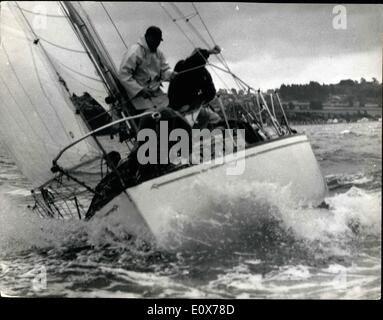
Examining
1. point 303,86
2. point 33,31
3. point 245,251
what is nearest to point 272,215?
point 245,251

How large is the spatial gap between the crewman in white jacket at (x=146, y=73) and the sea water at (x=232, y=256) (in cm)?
96

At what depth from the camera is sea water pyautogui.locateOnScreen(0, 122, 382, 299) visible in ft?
13.1

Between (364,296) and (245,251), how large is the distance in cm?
90

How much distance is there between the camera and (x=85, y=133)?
4797 mm

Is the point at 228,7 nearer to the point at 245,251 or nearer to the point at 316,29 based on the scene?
the point at 316,29

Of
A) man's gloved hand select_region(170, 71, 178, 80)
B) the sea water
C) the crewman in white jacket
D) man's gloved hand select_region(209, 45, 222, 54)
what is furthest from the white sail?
man's gloved hand select_region(209, 45, 222, 54)

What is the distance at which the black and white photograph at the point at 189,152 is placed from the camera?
13.1 ft

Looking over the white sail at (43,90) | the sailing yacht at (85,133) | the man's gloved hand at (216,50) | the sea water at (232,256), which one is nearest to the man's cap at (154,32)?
the sailing yacht at (85,133)

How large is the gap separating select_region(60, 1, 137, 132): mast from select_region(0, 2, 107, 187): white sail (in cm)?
14

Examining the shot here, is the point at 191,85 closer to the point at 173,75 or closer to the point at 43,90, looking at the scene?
the point at 173,75

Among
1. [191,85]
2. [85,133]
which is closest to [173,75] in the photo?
[191,85]

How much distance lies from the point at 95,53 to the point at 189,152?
1.20m

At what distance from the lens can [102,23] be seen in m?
4.62

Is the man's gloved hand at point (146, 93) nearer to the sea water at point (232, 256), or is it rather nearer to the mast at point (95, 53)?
the mast at point (95, 53)
